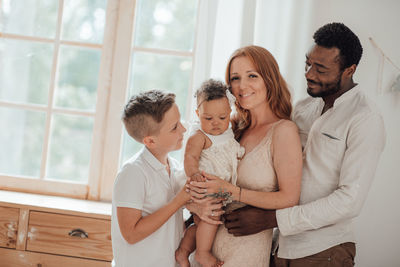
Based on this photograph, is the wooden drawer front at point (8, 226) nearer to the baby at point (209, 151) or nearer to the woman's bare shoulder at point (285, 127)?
the baby at point (209, 151)

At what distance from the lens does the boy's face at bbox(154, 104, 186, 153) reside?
1.67 meters

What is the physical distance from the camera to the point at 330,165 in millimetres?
1642

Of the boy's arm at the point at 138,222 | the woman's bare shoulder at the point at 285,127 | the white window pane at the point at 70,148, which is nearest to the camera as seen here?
the boy's arm at the point at 138,222

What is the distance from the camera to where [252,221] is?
5.23 feet

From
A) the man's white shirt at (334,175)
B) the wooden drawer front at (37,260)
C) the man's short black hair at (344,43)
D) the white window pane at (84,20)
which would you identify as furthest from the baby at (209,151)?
the white window pane at (84,20)

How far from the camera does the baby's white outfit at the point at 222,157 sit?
1695 millimetres

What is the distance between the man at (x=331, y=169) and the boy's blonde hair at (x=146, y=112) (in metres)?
0.54

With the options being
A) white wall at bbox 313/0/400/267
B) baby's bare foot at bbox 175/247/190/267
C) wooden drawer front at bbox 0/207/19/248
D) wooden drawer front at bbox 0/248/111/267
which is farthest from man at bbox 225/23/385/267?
wooden drawer front at bbox 0/207/19/248

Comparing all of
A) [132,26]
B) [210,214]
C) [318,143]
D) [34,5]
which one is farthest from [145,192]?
[34,5]

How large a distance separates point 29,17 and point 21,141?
934mm

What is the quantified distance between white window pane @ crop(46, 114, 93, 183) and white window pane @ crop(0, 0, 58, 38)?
66cm

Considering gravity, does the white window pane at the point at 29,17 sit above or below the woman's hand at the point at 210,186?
above

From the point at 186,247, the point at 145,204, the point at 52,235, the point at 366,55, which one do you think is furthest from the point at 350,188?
the point at 52,235

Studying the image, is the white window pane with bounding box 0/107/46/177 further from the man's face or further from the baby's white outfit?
the man's face
